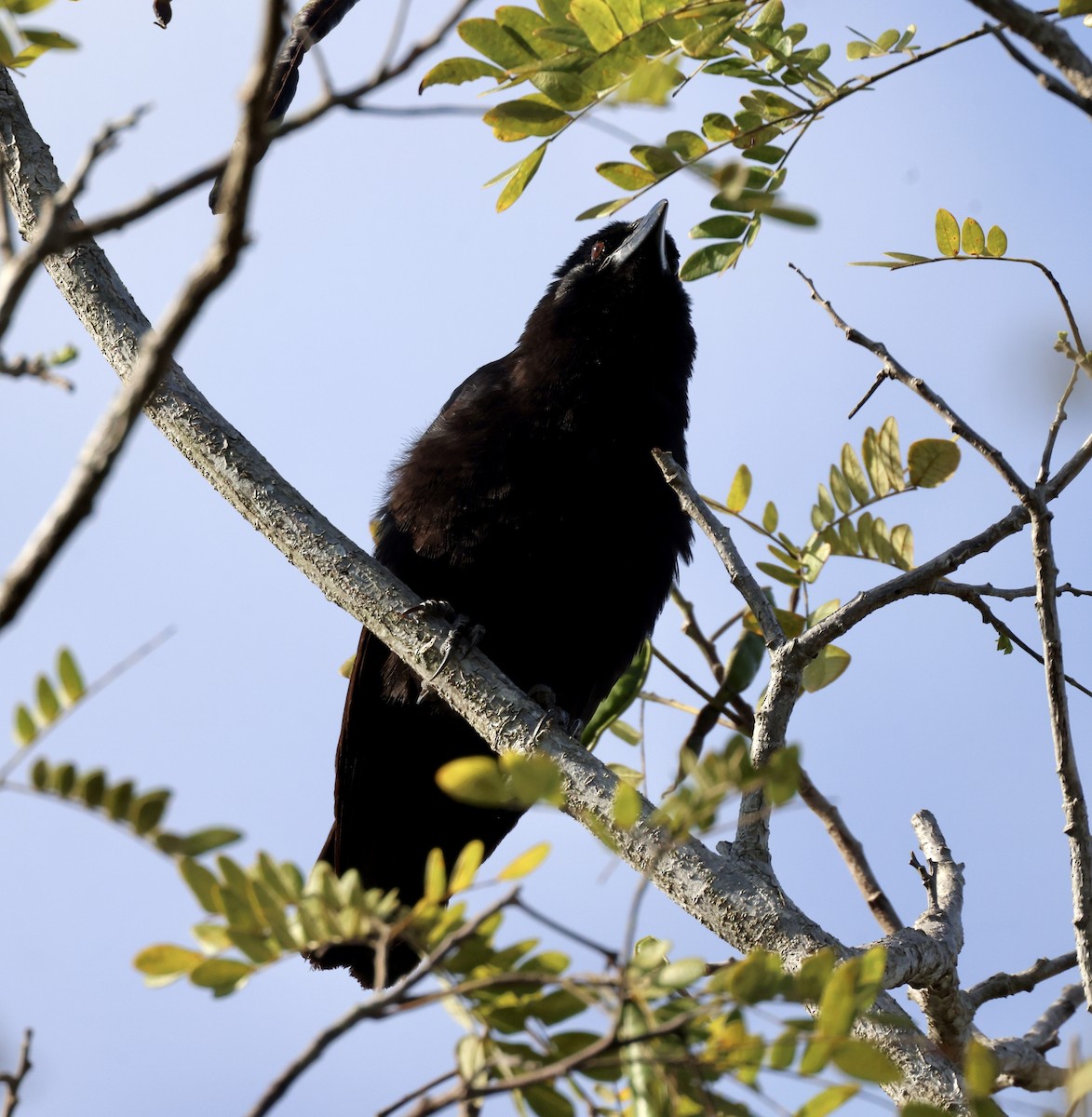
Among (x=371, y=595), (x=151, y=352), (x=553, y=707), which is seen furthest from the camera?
(x=553, y=707)

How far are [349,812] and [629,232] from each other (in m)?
2.27

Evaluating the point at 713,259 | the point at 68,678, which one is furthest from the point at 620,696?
the point at 68,678

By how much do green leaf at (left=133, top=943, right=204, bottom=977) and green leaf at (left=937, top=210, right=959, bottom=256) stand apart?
2125mm

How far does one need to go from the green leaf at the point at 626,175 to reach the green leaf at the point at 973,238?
2.34ft

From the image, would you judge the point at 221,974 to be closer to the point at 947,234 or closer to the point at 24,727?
the point at 24,727

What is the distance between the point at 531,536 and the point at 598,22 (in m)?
1.90

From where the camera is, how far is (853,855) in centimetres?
384

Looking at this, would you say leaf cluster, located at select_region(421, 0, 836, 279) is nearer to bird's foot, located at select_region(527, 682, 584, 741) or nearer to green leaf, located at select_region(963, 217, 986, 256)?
green leaf, located at select_region(963, 217, 986, 256)

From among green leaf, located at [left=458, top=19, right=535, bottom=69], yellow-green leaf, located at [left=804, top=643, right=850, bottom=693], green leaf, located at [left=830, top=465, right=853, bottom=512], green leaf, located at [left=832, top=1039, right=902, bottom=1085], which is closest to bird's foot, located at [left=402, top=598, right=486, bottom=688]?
yellow-green leaf, located at [left=804, top=643, right=850, bottom=693]

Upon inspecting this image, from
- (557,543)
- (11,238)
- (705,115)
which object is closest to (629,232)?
(557,543)

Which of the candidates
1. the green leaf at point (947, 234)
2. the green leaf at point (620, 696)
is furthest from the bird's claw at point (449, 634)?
the green leaf at point (947, 234)

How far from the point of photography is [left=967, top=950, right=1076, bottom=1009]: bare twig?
2783 mm

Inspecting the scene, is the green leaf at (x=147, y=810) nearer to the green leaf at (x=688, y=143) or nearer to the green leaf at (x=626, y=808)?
the green leaf at (x=626, y=808)

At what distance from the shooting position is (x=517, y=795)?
136cm
